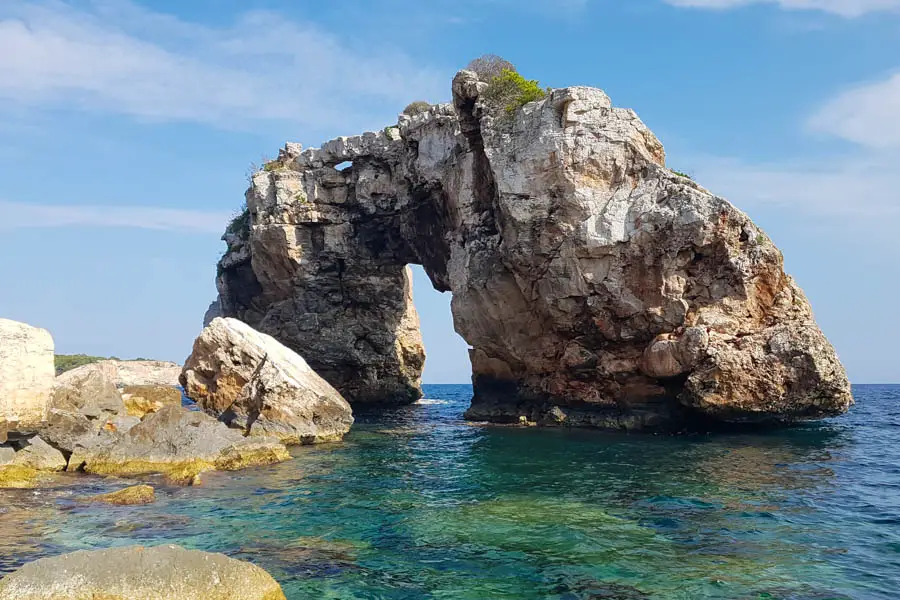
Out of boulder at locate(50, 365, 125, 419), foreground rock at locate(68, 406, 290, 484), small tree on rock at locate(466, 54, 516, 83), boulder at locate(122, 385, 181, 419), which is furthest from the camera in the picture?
small tree on rock at locate(466, 54, 516, 83)

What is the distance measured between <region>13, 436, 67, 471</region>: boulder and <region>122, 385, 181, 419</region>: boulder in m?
6.91

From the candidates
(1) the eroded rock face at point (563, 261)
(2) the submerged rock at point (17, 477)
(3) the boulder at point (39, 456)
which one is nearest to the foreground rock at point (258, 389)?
(3) the boulder at point (39, 456)

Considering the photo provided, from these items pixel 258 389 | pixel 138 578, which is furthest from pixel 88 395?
pixel 138 578

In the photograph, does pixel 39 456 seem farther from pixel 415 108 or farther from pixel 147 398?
pixel 415 108

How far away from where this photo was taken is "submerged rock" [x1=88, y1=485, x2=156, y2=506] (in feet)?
43.8

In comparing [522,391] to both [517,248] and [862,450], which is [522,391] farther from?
[862,450]

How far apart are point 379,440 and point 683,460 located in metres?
11.0

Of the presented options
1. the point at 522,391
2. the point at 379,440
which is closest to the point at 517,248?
the point at 522,391

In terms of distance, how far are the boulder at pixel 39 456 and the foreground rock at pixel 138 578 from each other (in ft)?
36.7

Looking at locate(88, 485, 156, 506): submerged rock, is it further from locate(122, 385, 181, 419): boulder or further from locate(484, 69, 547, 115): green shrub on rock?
locate(484, 69, 547, 115): green shrub on rock

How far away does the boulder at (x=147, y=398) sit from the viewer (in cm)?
2403

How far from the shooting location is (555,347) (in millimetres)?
28266

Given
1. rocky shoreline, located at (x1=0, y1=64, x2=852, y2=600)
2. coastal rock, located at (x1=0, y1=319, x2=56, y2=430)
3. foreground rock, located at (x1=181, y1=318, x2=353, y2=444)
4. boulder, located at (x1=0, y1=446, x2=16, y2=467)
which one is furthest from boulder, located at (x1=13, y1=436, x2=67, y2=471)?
foreground rock, located at (x1=181, y1=318, x2=353, y2=444)

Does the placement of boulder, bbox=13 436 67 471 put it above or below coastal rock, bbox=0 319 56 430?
below
